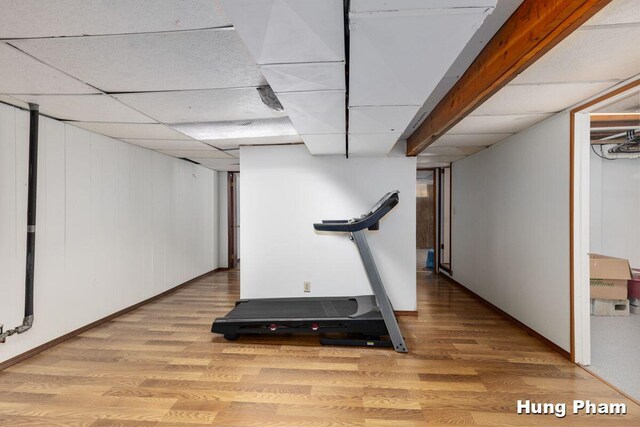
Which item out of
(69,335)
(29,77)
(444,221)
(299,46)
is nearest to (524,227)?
(444,221)

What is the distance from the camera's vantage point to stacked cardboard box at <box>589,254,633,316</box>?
353 centimetres

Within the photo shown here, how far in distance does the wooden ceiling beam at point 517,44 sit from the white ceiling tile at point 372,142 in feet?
2.13

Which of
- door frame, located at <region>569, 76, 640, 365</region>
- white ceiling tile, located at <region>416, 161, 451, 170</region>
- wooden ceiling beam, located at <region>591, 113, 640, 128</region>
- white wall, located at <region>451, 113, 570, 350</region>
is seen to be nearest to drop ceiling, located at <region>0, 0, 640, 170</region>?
door frame, located at <region>569, 76, 640, 365</region>

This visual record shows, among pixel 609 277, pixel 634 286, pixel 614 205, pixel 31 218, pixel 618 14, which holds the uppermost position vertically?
pixel 618 14

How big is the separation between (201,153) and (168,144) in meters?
0.62

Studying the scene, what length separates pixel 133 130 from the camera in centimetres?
313

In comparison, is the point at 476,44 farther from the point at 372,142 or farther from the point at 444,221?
the point at 444,221

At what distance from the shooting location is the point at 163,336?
304cm

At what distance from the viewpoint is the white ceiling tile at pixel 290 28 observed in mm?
1059

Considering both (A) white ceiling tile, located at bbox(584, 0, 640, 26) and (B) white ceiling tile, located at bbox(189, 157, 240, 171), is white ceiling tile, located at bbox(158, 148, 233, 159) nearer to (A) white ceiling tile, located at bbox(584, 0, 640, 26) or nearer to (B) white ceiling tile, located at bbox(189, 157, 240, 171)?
(B) white ceiling tile, located at bbox(189, 157, 240, 171)

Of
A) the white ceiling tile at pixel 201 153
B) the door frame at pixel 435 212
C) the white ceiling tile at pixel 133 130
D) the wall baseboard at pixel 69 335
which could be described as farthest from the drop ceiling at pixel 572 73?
the wall baseboard at pixel 69 335

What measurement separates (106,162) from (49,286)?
56.6 inches

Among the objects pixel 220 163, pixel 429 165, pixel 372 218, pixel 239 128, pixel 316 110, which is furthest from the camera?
pixel 429 165

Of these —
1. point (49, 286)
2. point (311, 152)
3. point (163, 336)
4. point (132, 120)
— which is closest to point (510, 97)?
point (311, 152)
